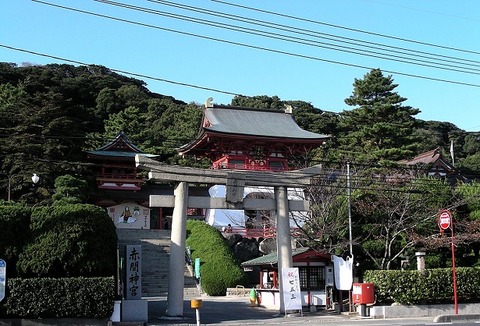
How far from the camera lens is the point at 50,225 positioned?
1772 centimetres

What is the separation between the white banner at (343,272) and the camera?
2223cm

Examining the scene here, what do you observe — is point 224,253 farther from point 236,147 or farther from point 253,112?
point 253,112

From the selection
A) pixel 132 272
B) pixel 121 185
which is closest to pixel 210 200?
pixel 132 272

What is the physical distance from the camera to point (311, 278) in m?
23.9

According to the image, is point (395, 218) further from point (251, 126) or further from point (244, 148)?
point (251, 126)

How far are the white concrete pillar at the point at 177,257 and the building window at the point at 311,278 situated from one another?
5992 mm

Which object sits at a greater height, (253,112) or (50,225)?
(253,112)

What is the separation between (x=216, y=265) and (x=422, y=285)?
13082 mm

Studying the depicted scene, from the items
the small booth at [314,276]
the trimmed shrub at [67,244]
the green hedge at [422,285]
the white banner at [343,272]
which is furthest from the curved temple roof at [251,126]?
the trimmed shrub at [67,244]

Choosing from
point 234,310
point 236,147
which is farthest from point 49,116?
point 234,310

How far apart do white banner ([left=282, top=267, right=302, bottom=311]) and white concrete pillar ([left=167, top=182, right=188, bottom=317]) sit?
4.13 metres

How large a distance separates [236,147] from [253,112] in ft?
23.1

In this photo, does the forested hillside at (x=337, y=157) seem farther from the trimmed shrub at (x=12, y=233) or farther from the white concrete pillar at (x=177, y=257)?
the white concrete pillar at (x=177, y=257)

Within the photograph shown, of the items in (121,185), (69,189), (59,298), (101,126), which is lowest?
(59,298)
